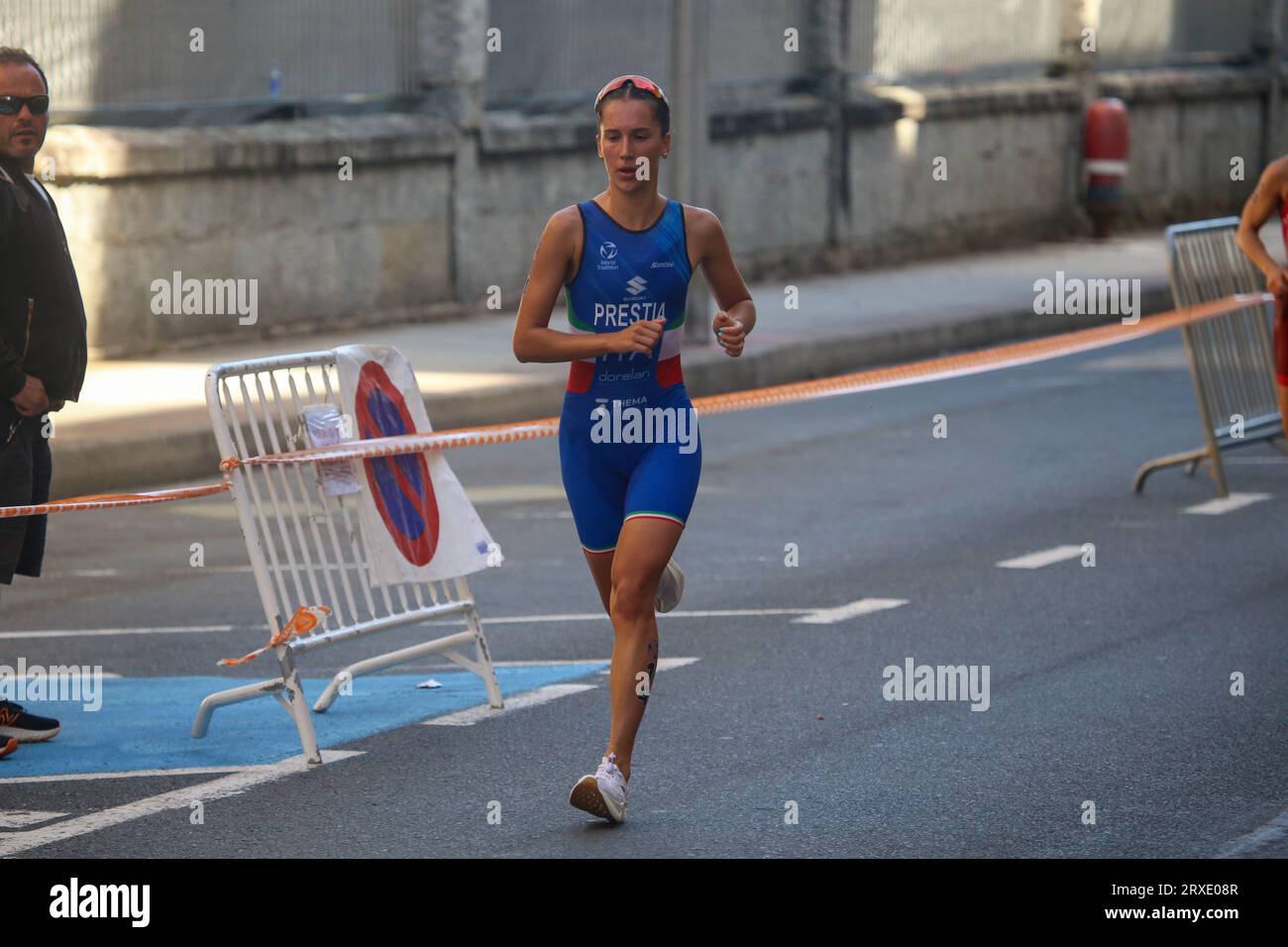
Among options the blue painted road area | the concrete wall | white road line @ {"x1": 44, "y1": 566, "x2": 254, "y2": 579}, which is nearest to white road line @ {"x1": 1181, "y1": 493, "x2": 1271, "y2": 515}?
the blue painted road area

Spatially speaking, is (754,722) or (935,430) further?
(935,430)

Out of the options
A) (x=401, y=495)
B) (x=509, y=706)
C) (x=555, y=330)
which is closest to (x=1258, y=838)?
(x=555, y=330)

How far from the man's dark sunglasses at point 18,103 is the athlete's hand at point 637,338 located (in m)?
2.19

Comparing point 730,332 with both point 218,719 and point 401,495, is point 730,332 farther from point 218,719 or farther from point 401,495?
point 218,719

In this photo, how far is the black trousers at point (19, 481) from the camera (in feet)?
23.0

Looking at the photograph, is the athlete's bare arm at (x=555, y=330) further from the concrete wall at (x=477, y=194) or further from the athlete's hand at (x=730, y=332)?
the concrete wall at (x=477, y=194)

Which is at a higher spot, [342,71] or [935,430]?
[342,71]

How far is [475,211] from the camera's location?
2016 centimetres

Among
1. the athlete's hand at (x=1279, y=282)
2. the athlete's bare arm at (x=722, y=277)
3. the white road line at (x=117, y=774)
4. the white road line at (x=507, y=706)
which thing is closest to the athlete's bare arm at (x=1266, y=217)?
the athlete's hand at (x=1279, y=282)

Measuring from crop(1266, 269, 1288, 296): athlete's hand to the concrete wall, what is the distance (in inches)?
342

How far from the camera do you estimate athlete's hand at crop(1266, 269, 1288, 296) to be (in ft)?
33.1

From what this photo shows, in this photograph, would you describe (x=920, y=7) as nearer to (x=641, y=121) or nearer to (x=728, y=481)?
(x=728, y=481)
